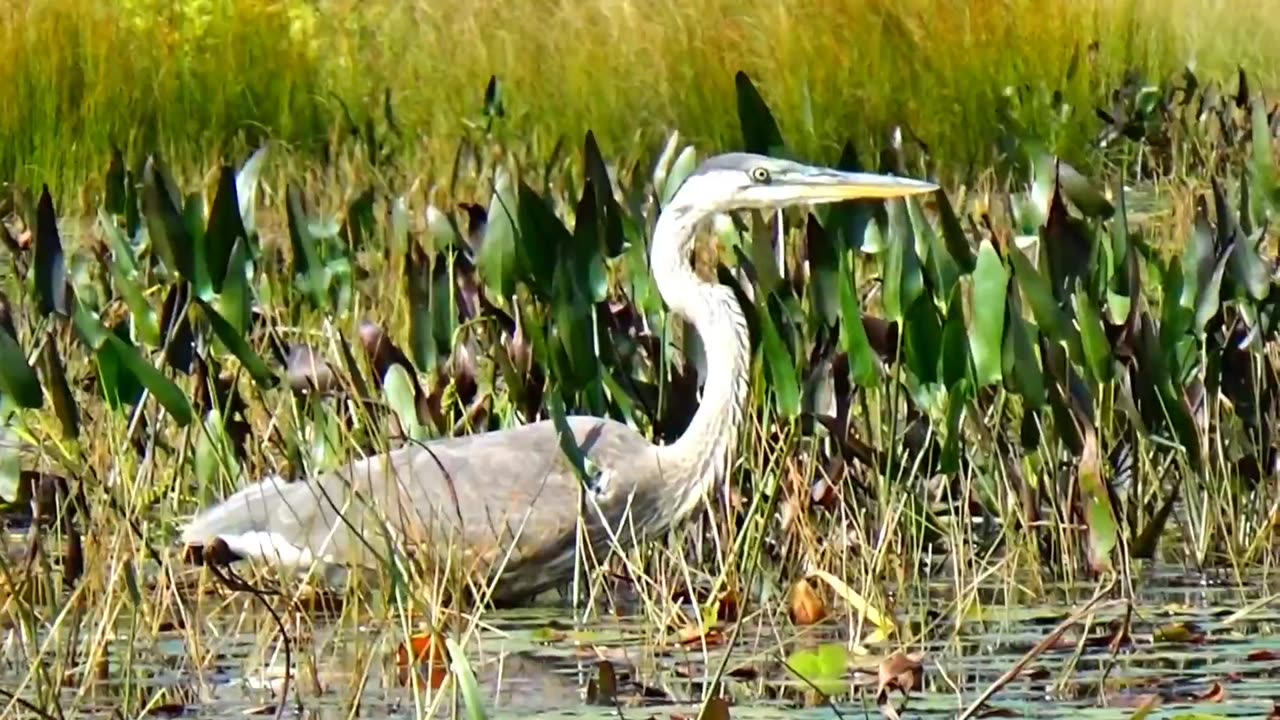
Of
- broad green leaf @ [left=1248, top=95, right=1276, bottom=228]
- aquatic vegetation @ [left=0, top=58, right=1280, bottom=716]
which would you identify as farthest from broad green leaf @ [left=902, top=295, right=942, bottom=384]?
broad green leaf @ [left=1248, top=95, right=1276, bottom=228]

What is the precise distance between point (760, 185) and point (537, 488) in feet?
2.94

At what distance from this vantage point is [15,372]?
5160 mm

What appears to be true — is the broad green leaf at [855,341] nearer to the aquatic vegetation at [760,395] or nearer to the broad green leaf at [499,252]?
the aquatic vegetation at [760,395]

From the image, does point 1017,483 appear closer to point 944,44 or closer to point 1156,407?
point 1156,407

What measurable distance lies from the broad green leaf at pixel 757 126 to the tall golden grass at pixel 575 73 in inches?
171

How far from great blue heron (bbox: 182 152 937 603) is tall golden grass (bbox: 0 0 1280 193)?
4.94m

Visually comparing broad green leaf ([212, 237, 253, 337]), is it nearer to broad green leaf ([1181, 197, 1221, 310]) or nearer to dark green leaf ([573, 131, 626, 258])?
dark green leaf ([573, 131, 626, 258])

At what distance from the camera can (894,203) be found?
5.83 meters

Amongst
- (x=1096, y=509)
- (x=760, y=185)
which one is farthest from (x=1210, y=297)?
(x=760, y=185)

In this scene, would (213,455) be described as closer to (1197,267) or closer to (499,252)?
(499,252)

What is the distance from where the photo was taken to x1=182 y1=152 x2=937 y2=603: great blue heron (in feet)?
18.3

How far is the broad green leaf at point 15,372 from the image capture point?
5.14 meters

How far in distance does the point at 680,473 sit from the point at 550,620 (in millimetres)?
535

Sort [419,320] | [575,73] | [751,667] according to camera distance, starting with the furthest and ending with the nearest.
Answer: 1. [575,73]
2. [419,320]
3. [751,667]
